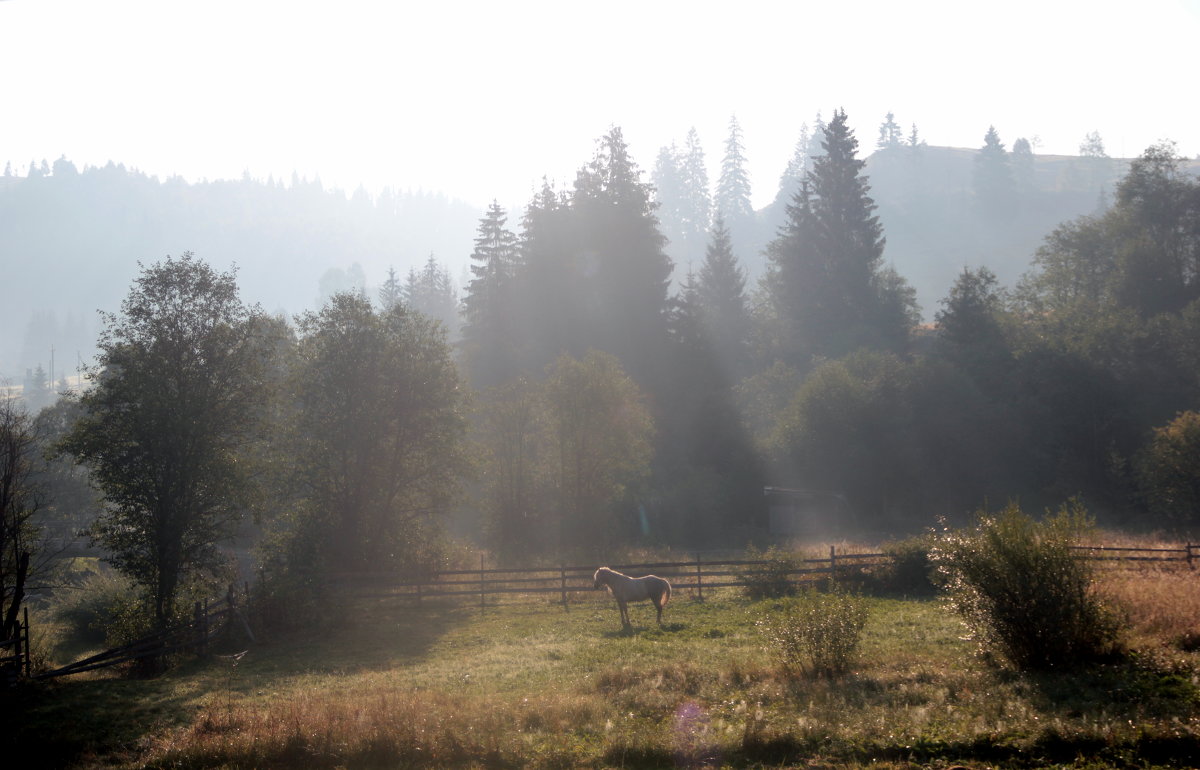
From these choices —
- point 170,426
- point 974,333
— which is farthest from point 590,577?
point 974,333

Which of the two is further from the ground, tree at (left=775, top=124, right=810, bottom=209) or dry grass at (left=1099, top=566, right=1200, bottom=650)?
tree at (left=775, top=124, right=810, bottom=209)

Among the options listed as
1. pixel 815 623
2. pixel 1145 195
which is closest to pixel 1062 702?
pixel 815 623

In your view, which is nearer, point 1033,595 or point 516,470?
point 1033,595

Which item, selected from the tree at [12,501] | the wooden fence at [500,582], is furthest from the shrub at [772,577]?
the tree at [12,501]

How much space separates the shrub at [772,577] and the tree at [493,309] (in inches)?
1351

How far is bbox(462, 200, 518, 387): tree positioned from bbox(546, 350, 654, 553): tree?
1463cm

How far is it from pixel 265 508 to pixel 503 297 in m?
33.8

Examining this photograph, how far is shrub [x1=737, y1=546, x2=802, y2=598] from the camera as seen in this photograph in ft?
81.7

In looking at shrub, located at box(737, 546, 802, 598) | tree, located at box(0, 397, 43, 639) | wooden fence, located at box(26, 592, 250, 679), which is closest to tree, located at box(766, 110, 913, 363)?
shrub, located at box(737, 546, 802, 598)

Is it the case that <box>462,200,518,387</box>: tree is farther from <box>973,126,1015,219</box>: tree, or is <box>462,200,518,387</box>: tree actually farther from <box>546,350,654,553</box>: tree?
<box>973,126,1015,219</box>: tree

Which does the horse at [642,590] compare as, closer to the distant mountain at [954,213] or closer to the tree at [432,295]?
the tree at [432,295]

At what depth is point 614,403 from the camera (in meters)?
43.3

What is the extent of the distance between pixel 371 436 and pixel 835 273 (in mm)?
51442

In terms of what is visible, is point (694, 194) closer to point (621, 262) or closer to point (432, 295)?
point (432, 295)
